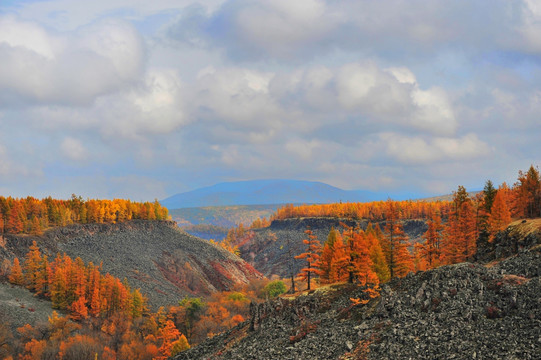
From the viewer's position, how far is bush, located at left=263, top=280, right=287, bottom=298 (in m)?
156

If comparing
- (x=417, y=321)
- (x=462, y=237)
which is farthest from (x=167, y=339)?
(x=417, y=321)

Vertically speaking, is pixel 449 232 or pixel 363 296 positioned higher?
pixel 449 232

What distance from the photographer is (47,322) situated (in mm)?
115500

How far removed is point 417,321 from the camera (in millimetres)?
42469

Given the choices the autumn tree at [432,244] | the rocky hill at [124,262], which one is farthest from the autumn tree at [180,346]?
the rocky hill at [124,262]

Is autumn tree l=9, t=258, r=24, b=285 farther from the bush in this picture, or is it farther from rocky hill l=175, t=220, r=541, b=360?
rocky hill l=175, t=220, r=541, b=360

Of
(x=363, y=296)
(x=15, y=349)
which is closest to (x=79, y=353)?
(x=15, y=349)

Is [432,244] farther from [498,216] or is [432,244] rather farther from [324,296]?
[324,296]

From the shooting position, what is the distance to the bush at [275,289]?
15600 cm

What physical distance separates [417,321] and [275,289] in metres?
119

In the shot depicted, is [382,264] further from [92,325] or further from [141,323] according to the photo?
[92,325]

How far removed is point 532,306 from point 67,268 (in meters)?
137

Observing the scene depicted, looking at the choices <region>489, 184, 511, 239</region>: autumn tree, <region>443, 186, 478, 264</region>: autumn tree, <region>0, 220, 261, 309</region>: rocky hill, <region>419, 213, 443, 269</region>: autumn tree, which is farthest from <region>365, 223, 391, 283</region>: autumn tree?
<region>0, 220, 261, 309</region>: rocky hill

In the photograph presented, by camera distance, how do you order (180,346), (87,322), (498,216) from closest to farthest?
(498,216)
(180,346)
(87,322)
